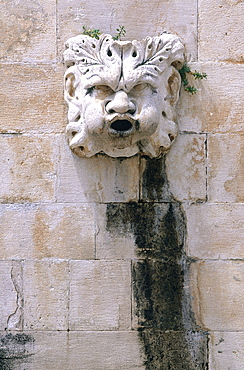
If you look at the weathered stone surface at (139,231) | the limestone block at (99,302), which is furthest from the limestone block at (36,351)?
the weathered stone surface at (139,231)

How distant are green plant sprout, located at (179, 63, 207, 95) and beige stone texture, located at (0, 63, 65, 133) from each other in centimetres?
93

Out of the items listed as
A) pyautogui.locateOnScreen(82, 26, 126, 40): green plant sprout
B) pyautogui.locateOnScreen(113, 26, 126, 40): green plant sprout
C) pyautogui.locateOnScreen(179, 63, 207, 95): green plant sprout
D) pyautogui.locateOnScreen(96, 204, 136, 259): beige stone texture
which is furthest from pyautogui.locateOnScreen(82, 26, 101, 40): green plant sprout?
pyautogui.locateOnScreen(96, 204, 136, 259): beige stone texture

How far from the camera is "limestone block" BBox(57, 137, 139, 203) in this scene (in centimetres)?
429

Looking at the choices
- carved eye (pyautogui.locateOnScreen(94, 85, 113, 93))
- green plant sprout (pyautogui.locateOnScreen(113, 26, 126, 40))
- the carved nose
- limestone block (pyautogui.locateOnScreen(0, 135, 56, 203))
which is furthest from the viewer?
limestone block (pyautogui.locateOnScreen(0, 135, 56, 203))

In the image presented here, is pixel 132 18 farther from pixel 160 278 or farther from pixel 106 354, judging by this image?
pixel 106 354

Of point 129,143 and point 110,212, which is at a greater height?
point 129,143

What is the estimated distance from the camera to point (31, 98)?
434 cm

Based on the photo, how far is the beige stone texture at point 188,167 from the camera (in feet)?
14.1

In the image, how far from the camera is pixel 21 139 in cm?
433

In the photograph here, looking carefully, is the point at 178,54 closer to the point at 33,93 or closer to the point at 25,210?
the point at 33,93

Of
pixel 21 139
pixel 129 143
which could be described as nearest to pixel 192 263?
pixel 129 143

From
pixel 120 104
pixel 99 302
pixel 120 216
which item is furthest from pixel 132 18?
pixel 99 302

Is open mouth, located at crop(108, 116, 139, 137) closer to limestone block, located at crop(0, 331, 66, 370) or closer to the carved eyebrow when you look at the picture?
the carved eyebrow

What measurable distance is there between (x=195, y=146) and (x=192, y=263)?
0.89 meters
